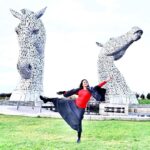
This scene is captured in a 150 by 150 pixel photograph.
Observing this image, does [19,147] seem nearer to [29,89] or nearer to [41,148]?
[41,148]

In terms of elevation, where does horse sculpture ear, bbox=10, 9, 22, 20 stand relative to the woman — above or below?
above

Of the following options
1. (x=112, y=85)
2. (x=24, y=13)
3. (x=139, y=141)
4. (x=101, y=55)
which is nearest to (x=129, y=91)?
(x=112, y=85)

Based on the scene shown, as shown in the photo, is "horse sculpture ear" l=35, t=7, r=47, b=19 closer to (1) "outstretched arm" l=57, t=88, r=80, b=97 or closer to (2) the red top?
(1) "outstretched arm" l=57, t=88, r=80, b=97

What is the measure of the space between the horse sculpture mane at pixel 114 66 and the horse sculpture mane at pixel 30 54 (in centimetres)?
528

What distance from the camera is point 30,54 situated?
105 ft

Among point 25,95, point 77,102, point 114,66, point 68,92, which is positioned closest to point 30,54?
point 25,95

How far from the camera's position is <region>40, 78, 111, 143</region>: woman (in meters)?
8.17

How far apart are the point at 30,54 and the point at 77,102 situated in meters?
24.1

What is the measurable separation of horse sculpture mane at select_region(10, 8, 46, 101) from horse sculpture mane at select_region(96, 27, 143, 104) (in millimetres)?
5277

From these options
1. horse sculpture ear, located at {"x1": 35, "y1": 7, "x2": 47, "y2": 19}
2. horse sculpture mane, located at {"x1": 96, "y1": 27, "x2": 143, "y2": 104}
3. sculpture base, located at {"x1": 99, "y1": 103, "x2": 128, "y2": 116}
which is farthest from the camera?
horse sculpture ear, located at {"x1": 35, "y1": 7, "x2": 47, "y2": 19}

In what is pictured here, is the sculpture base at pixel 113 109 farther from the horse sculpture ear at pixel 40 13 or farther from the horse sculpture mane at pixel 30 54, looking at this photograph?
the horse sculpture ear at pixel 40 13

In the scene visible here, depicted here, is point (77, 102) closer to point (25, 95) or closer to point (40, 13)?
point (25, 95)

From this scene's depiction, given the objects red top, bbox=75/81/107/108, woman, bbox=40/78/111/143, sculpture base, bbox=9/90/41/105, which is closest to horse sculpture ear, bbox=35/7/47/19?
sculpture base, bbox=9/90/41/105

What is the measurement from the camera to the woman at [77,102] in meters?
8.17
